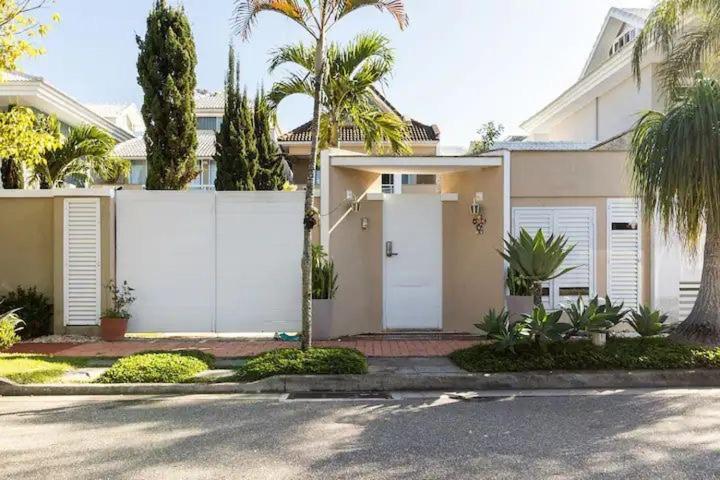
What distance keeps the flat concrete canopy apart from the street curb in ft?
13.4

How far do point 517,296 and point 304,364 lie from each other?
4.13m

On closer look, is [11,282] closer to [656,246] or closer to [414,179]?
[656,246]

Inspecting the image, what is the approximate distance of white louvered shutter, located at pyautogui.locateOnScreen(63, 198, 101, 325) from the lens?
1012 cm

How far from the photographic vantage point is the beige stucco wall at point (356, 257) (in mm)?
10281

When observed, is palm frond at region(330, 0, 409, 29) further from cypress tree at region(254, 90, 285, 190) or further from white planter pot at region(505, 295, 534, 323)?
cypress tree at region(254, 90, 285, 190)

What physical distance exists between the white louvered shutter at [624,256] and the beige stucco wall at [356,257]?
4113 mm

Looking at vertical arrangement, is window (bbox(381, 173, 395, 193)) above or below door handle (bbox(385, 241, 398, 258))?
above

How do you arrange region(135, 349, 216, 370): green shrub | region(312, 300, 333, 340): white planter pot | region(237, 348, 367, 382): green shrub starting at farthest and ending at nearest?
region(312, 300, 333, 340): white planter pot
region(135, 349, 216, 370): green shrub
region(237, 348, 367, 382): green shrub

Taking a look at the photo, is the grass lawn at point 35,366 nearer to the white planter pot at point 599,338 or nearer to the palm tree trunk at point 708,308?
the white planter pot at point 599,338

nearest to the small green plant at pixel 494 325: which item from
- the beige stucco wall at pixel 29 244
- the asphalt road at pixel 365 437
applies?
the asphalt road at pixel 365 437

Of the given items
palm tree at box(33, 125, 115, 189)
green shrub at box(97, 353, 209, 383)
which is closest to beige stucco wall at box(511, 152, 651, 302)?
green shrub at box(97, 353, 209, 383)

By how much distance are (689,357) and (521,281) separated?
9.33 feet

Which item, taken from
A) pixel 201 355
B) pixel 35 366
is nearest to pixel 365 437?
pixel 201 355

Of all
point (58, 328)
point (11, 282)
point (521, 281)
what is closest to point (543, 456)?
point (521, 281)
